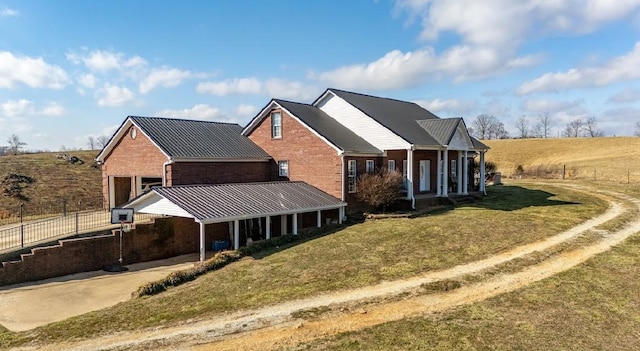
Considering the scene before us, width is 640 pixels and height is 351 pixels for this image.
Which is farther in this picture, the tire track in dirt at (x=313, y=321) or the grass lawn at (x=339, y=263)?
the grass lawn at (x=339, y=263)

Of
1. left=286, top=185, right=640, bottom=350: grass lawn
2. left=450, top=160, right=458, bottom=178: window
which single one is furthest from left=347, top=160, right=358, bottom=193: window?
left=286, top=185, right=640, bottom=350: grass lawn

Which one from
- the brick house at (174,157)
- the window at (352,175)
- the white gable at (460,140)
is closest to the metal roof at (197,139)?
the brick house at (174,157)

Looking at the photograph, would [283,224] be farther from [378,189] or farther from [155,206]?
[155,206]

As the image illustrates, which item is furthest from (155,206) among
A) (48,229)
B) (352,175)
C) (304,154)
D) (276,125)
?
(352,175)

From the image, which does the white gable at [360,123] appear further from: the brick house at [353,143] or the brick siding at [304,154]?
the brick siding at [304,154]

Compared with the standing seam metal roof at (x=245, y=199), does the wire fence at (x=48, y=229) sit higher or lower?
lower

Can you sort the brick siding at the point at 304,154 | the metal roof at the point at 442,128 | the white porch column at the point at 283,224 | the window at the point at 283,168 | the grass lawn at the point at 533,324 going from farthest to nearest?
1. the metal roof at the point at 442,128
2. the window at the point at 283,168
3. the brick siding at the point at 304,154
4. the white porch column at the point at 283,224
5. the grass lawn at the point at 533,324
